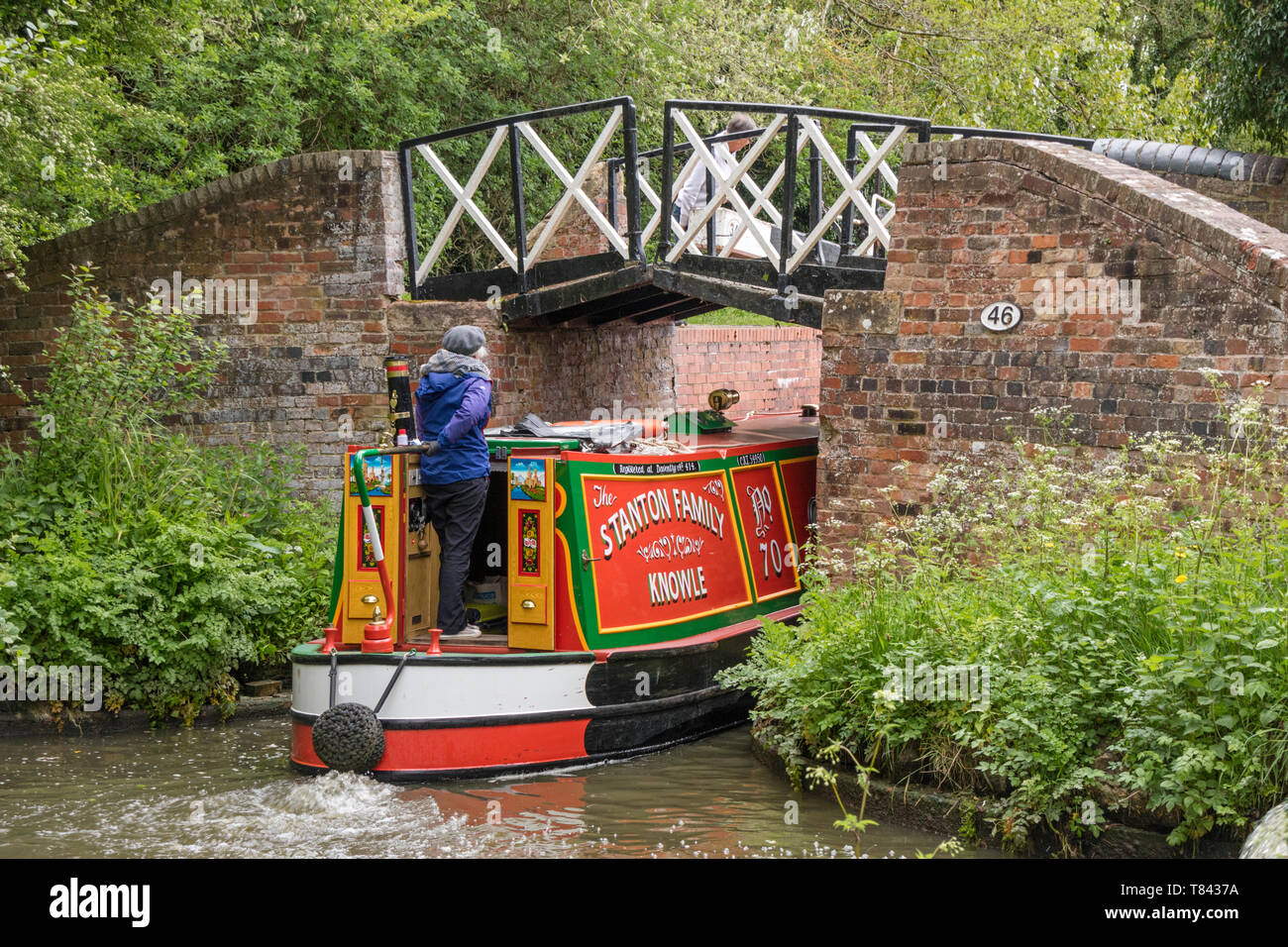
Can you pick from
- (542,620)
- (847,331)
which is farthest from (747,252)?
(542,620)

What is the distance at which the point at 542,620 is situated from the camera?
7.33 meters

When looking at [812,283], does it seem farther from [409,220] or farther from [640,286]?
[409,220]

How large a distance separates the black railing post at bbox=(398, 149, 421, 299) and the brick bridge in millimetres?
25

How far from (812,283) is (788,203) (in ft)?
2.00

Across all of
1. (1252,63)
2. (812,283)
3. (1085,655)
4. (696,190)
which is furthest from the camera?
(696,190)

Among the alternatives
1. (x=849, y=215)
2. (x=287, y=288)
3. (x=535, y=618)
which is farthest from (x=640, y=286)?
(x=535, y=618)

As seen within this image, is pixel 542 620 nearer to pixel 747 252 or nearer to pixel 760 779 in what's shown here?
pixel 760 779

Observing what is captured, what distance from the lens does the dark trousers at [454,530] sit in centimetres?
738

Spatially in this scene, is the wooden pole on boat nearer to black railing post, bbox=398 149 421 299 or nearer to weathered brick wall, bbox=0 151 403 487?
weathered brick wall, bbox=0 151 403 487

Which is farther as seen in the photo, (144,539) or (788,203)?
(788,203)

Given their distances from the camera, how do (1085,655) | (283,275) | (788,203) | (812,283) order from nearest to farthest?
(1085,655)
(788,203)
(812,283)
(283,275)

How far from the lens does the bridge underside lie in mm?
9406

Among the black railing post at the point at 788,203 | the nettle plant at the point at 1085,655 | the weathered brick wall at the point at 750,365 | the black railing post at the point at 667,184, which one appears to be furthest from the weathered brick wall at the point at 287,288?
the weathered brick wall at the point at 750,365

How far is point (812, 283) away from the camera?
9.45m
